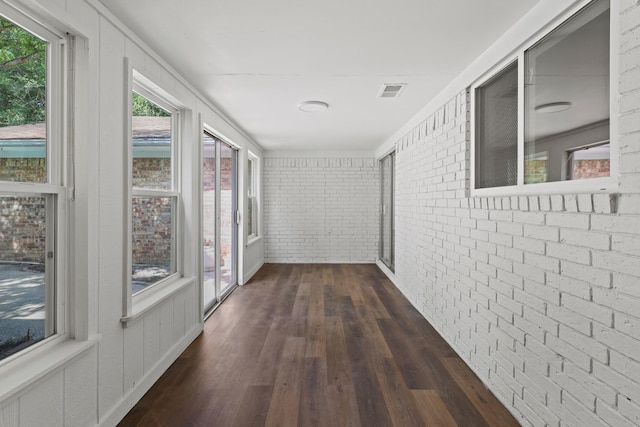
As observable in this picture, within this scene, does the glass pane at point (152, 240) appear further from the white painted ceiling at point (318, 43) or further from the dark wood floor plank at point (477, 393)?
the dark wood floor plank at point (477, 393)

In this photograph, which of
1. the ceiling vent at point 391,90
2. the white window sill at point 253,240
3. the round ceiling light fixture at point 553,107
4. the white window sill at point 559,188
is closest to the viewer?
the white window sill at point 559,188

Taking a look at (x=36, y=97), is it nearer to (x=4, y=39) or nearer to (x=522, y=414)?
(x=4, y=39)

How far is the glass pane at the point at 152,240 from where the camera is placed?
248 cm

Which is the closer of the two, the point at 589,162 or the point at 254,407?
the point at 589,162

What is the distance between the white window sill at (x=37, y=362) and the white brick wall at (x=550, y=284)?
2.36 metres

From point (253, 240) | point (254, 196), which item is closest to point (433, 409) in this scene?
point (253, 240)

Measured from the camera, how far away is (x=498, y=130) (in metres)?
2.46

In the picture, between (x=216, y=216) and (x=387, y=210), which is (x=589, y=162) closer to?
(x=216, y=216)

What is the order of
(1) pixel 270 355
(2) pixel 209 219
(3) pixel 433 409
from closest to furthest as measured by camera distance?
1. (3) pixel 433 409
2. (1) pixel 270 355
3. (2) pixel 209 219

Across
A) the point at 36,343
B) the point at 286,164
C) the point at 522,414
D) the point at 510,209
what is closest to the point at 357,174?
the point at 286,164

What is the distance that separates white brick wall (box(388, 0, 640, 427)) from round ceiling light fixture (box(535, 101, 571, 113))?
0.40 metres

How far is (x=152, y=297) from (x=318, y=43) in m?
2.16

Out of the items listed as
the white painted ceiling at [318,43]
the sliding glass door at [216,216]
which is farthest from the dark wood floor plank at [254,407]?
the white painted ceiling at [318,43]

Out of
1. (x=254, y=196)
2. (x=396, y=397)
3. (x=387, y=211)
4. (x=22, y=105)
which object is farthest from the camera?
(x=254, y=196)
